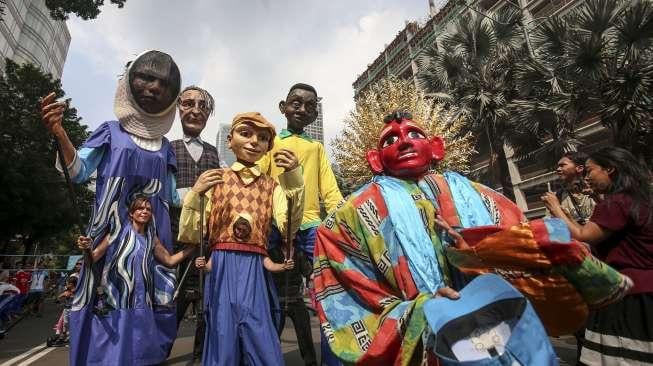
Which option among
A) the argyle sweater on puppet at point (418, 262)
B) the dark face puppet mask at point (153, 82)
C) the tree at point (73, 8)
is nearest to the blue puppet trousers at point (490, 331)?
the argyle sweater on puppet at point (418, 262)

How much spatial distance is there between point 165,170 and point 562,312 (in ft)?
7.31

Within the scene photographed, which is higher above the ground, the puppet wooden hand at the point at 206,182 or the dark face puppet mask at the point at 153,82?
the dark face puppet mask at the point at 153,82

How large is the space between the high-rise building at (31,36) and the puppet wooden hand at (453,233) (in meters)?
38.6

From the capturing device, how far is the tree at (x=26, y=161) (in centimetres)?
1424

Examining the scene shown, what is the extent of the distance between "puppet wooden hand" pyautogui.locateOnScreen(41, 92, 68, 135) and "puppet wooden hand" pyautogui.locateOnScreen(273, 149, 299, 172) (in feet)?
3.61

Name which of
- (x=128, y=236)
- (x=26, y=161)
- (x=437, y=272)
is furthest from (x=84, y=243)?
(x=26, y=161)

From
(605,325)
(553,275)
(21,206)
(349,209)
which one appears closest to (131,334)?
(349,209)

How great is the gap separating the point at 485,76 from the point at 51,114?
11239mm

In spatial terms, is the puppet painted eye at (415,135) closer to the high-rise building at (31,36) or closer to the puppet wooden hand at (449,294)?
the puppet wooden hand at (449,294)

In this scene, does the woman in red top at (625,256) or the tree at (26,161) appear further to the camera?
the tree at (26,161)

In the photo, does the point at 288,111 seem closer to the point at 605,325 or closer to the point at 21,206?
the point at 605,325

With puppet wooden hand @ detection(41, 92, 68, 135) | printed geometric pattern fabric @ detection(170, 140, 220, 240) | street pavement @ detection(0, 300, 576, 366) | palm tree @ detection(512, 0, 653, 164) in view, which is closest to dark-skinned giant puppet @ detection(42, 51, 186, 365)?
puppet wooden hand @ detection(41, 92, 68, 135)

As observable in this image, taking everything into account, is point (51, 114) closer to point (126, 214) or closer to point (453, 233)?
point (126, 214)

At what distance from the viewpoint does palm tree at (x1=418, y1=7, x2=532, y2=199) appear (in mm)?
11000
